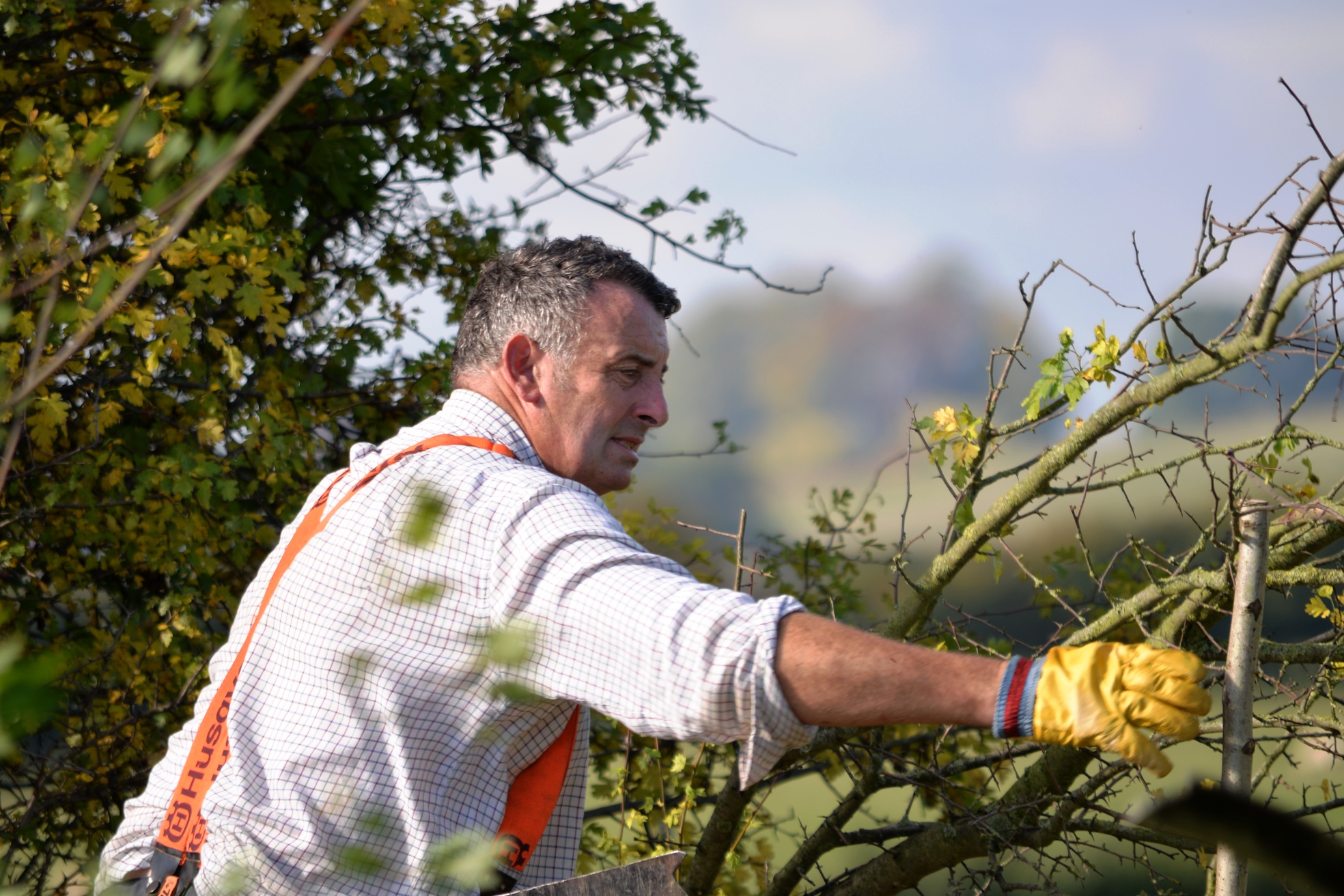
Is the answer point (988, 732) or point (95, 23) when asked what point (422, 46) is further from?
point (988, 732)

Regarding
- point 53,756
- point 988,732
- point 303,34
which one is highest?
point 303,34

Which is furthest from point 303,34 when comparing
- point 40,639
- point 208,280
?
point 40,639

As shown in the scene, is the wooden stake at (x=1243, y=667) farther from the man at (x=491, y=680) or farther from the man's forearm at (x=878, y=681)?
the man's forearm at (x=878, y=681)

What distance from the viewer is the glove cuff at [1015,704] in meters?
1.35

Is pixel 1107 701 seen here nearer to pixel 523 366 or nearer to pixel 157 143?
pixel 523 366

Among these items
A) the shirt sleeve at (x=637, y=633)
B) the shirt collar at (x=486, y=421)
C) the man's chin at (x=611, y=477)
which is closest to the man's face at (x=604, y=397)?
the man's chin at (x=611, y=477)

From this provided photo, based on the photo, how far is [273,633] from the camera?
6.23 feet

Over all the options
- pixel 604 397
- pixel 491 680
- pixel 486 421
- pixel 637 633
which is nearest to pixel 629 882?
pixel 491 680

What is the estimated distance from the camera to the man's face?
240 cm

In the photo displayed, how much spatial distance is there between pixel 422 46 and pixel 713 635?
10.7 ft

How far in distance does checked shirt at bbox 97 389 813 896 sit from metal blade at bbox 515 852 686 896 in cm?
20

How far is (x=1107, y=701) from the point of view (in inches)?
52.9

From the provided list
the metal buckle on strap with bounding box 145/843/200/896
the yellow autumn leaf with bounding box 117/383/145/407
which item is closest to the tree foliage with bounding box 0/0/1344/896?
the yellow autumn leaf with bounding box 117/383/145/407

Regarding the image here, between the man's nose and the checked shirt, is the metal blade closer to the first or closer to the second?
the checked shirt
